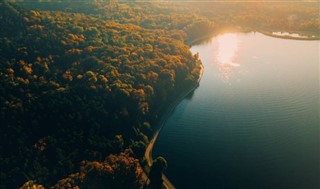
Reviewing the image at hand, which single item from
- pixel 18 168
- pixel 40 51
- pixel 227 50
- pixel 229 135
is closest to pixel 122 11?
pixel 227 50

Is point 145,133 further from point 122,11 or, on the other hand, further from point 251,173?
point 122,11

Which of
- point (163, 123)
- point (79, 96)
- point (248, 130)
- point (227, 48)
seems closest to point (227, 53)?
point (227, 48)

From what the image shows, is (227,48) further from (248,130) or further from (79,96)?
(79,96)

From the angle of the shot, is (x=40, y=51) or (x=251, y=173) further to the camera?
(x=40, y=51)

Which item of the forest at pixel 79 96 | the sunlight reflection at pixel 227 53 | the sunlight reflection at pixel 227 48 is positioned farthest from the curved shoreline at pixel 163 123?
the sunlight reflection at pixel 227 48

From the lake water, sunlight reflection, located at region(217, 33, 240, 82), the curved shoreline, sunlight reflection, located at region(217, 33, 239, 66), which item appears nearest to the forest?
the curved shoreline

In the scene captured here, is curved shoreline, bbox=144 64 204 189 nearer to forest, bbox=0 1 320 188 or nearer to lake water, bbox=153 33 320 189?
lake water, bbox=153 33 320 189
